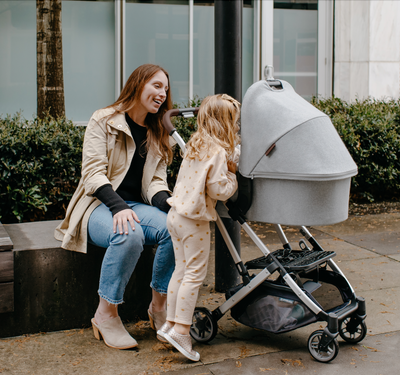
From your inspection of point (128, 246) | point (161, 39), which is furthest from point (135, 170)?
point (161, 39)

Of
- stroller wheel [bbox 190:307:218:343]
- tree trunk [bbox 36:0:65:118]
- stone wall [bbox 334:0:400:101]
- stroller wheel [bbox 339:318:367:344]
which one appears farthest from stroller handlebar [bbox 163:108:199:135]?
stone wall [bbox 334:0:400:101]

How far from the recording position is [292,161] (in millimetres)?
2818

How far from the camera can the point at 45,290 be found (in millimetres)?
3461

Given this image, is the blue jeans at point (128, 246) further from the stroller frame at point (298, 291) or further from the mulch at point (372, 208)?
the mulch at point (372, 208)

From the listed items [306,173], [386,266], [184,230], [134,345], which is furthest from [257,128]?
[386,266]

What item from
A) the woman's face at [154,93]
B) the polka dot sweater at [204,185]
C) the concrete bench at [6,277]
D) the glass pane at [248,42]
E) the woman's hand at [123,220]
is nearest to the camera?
the polka dot sweater at [204,185]

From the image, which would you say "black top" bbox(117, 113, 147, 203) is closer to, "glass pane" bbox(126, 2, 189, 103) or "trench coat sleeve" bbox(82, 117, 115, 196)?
"trench coat sleeve" bbox(82, 117, 115, 196)

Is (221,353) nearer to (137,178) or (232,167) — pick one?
(232,167)

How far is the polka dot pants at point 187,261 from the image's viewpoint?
3.03 metres

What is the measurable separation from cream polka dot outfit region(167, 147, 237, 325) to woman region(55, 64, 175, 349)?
27 centimetres

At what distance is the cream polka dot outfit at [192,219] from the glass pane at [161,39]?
22.1 feet

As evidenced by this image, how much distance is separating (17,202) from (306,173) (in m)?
3.34

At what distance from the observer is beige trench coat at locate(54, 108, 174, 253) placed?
3367 millimetres

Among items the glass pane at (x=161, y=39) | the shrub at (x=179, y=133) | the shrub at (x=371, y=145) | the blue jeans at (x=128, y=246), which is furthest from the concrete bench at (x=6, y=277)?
the glass pane at (x=161, y=39)
